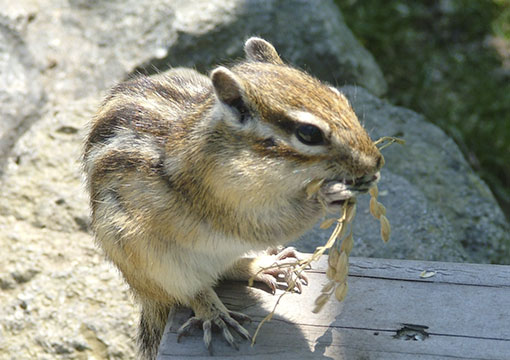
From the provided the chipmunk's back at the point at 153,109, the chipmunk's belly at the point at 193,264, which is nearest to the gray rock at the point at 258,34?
the chipmunk's back at the point at 153,109

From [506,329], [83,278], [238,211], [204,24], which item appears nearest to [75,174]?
[83,278]

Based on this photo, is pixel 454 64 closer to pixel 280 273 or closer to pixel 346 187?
pixel 280 273

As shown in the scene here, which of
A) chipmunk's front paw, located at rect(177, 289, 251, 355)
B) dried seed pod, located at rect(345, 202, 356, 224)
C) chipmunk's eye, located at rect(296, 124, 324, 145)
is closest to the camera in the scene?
chipmunk's eye, located at rect(296, 124, 324, 145)

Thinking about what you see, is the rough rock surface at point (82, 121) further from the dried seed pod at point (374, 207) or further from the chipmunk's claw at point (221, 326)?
the dried seed pod at point (374, 207)

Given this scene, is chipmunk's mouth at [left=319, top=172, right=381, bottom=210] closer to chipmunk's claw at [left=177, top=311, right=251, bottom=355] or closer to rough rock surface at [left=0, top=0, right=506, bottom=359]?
chipmunk's claw at [left=177, top=311, right=251, bottom=355]

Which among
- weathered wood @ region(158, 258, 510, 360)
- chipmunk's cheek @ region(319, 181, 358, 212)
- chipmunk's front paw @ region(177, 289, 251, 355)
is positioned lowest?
chipmunk's front paw @ region(177, 289, 251, 355)

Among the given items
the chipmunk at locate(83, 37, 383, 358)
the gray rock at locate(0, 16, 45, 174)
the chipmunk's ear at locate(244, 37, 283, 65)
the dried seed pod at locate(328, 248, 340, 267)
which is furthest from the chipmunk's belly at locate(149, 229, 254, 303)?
the gray rock at locate(0, 16, 45, 174)

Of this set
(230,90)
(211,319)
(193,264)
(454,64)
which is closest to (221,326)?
(211,319)

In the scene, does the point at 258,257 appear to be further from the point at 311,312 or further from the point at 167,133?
the point at 167,133
